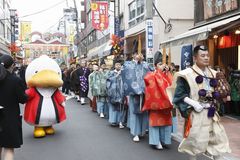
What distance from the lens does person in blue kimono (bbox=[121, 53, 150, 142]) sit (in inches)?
320

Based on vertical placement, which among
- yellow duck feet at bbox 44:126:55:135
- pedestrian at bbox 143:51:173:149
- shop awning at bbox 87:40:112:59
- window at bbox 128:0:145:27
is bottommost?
yellow duck feet at bbox 44:126:55:135

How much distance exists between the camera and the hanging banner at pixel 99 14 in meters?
29.6

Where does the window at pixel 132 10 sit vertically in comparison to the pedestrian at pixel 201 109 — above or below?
above

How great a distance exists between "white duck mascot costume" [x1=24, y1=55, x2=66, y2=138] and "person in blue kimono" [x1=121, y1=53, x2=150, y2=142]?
1727 millimetres

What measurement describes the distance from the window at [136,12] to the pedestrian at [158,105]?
15.0 meters

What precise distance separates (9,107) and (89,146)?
2.77 meters

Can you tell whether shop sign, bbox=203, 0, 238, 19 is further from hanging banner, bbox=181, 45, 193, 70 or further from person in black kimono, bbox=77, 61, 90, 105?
person in black kimono, bbox=77, 61, 90, 105

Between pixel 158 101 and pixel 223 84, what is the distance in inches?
76.5

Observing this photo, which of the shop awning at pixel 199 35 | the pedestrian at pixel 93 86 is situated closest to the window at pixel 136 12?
the shop awning at pixel 199 35

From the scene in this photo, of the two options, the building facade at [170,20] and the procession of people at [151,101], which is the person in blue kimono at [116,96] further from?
the building facade at [170,20]

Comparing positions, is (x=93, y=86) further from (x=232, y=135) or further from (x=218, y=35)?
(x=232, y=135)

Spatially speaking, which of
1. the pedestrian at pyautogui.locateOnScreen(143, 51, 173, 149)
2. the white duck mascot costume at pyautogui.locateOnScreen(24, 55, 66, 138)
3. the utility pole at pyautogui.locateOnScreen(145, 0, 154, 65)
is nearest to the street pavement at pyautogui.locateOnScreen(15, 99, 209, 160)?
the pedestrian at pyautogui.locateOnScreen(143, 51, 173, 149)

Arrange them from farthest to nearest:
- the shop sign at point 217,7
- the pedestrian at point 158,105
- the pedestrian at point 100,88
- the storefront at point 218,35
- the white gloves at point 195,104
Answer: the shop sign at point 217,7 → the pedestrian at point 100,88 → the storefront at point 218,35 → the pedestrian at point 158,105 → the white gloves at point 195,104

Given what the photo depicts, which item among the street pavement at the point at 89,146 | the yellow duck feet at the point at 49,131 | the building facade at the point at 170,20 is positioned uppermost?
the building facade at the point at 170,20
